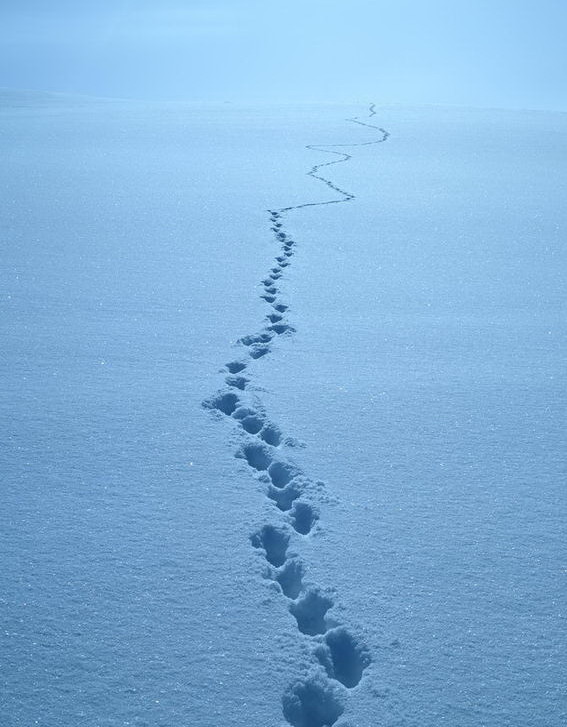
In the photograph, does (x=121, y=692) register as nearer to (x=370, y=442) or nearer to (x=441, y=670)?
(x=441, y=670)

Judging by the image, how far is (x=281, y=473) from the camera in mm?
1839

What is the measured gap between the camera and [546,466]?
187cm

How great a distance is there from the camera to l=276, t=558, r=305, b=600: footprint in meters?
1.50

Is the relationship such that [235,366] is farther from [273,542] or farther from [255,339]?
[273,542]

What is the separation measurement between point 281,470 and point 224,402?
1.24 feet

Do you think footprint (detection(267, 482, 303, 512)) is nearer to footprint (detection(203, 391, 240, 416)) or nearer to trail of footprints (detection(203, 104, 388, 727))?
trail of footprints (detection(203, 104, 388, 727))

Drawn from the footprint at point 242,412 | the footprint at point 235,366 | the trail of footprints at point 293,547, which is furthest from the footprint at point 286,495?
the footprint at point 235,366

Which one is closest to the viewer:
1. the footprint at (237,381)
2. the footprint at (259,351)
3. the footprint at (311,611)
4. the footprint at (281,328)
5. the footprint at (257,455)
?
the footprint at (311,611)

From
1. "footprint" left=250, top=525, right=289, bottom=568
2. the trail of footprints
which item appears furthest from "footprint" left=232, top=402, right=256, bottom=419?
"footprint" left=250, top=525, right=289, bottom=568

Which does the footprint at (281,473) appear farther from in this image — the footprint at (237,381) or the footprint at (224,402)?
the footprint at (237,381)

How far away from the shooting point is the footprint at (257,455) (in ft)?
6.17

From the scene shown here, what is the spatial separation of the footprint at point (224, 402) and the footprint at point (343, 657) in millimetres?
857

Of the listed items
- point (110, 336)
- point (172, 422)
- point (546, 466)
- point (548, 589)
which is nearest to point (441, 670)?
point (548, 589)

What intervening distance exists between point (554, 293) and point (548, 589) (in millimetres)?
1821
